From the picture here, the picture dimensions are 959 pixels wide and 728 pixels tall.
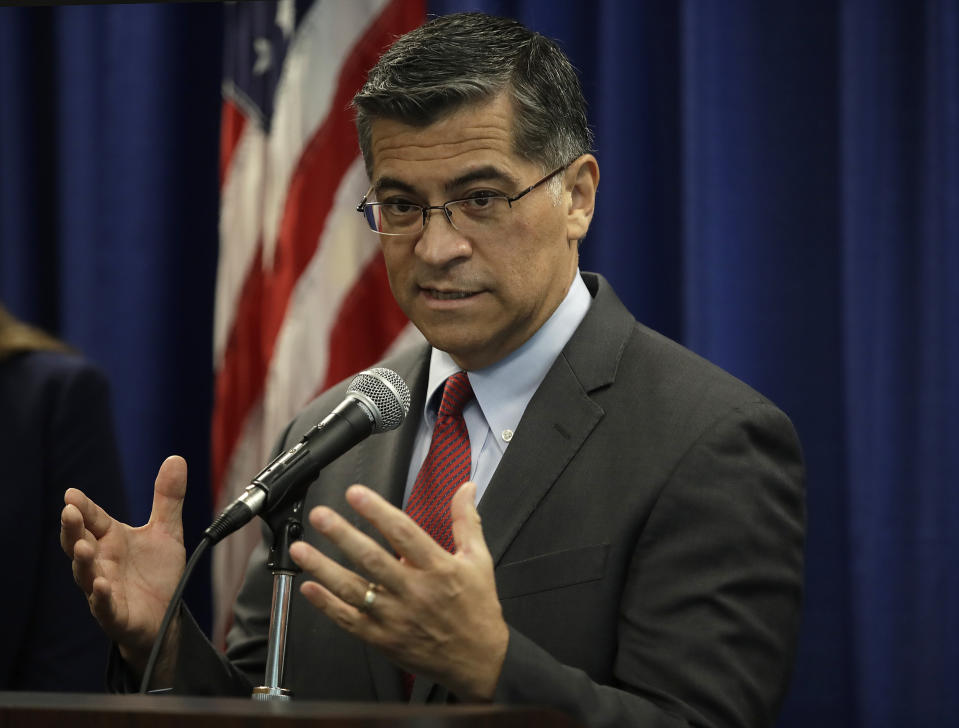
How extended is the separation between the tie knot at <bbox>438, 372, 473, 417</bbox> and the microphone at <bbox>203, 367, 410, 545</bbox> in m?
0.38

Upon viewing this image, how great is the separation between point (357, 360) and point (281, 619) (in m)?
1.65

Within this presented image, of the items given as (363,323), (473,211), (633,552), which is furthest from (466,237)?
(363,323)

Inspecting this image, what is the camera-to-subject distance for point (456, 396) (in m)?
1.77

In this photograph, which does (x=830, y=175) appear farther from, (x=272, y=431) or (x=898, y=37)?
(x=272, y=431)

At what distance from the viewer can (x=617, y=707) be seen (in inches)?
52.9

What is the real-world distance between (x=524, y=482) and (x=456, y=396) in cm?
22

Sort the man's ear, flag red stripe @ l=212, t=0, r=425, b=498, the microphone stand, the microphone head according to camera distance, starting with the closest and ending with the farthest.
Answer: the microphone stand
the microphone head
the man's ear
flag red stripe @ l=212, t=0, r=425, b=498

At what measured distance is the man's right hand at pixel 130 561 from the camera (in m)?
1.43

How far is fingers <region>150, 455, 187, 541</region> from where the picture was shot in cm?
151

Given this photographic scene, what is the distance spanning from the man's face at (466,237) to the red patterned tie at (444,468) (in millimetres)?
81

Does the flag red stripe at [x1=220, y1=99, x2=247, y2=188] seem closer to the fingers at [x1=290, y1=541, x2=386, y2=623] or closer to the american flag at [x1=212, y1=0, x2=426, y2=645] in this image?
the american flag at [x1=212, y1=0, x2=426, y2=645]

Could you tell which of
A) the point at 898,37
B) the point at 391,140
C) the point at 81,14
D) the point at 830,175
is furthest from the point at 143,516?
the point at 898,37

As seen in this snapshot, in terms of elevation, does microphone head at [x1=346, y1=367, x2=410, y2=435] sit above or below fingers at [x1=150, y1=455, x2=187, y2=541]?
above

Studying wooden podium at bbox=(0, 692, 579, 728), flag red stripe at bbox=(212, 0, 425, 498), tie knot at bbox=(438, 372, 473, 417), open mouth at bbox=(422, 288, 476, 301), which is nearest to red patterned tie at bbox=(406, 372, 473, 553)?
tie knot at bbox=(438, 372, 473, 417)
